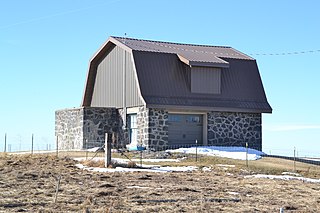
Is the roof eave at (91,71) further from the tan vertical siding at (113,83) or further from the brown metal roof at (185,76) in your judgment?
the tan vertical siding at (113,83)

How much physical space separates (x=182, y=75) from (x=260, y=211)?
23032 millimetres

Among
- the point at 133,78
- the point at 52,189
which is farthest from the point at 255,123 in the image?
the point at 52,189

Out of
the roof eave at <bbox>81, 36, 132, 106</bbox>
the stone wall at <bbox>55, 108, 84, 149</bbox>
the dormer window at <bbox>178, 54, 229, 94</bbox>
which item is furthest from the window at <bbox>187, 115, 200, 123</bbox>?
the roof eave at <bbox>81, 36, 132, 106</bbox>

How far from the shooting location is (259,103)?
1490 inches

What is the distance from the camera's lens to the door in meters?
35.2

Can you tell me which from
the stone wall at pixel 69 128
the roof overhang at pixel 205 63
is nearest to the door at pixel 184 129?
the roof overhang at pixel 205 63

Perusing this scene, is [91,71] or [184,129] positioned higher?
[91,71]

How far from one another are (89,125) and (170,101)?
5.77 meters

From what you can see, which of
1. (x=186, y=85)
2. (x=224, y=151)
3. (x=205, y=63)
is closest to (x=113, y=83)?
(x=186, y=85)

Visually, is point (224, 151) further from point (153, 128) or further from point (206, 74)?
point (206, 74)

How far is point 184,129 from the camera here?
35719mm

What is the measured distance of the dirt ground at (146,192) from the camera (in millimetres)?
13445

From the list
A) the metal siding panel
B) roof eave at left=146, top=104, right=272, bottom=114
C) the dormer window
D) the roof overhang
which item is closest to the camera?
roof eave at left=146, top=104, right=272, bottom=114

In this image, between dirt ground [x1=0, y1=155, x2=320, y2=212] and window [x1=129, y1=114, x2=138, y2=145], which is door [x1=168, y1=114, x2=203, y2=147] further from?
dirt ground [x1=0, y1=155, x2=320, y2=212]
